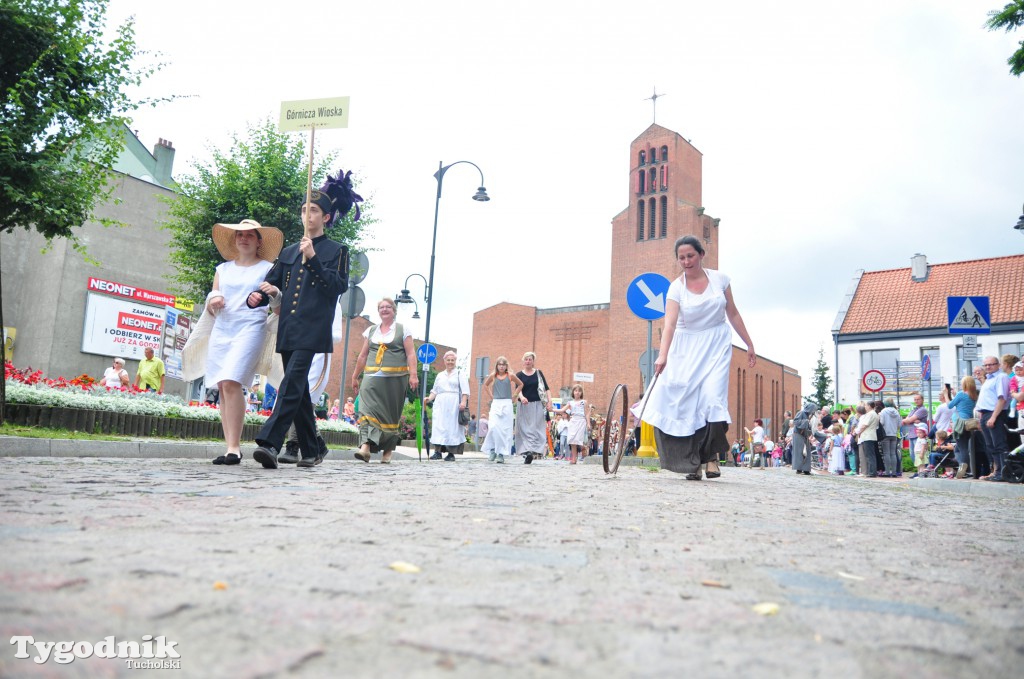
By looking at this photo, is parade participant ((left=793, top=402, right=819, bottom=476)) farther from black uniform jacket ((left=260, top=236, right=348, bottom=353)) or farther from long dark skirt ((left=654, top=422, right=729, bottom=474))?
black uniform jacket ((left=260, top=236, right=348, bottom=353))

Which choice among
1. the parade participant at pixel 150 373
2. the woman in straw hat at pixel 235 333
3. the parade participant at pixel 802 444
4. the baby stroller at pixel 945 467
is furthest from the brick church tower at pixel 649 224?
the woman in straw hat at pixel 235 333

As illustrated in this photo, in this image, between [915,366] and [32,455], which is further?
[915,366]

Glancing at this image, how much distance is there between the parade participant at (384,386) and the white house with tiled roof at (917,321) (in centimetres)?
3565

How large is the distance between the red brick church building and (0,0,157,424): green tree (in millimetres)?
47203

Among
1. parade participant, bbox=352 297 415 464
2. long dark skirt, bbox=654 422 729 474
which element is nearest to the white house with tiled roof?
parade participant, bbox=352 297 415 464

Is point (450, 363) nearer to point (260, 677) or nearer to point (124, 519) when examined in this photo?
point (124, 519)

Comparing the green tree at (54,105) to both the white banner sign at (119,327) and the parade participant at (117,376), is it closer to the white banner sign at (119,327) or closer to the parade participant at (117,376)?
the parade participant at (117,376)

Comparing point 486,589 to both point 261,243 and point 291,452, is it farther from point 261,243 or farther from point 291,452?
point 261,243

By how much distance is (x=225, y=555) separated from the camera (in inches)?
98.3

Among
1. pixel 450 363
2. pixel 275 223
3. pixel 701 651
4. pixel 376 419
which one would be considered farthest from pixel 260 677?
pixel 275 223

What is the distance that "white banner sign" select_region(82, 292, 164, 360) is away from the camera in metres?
32.2

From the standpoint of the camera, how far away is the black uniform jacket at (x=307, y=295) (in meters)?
7.21

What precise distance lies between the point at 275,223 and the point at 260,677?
23276 mm

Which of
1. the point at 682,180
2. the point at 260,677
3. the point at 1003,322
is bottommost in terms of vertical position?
the point at 260,677
